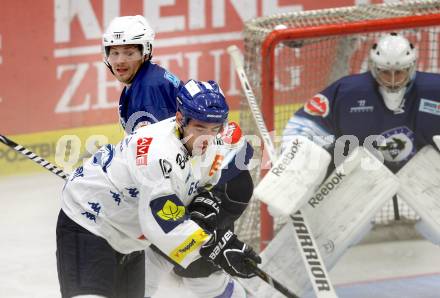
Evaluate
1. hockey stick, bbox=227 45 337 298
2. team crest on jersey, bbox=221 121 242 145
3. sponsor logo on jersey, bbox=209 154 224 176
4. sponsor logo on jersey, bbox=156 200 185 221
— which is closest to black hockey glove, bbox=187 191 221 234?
sponsor logo on jersey, bbox=209 154 224 176

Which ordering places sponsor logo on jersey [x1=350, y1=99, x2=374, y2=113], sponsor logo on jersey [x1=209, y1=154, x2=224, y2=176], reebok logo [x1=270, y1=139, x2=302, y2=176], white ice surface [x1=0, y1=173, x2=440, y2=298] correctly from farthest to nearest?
sponsor logo on jersey [x1=350, y1=99, x2=374, y2=113], white ice surface [x1=0, y1=173, x2=440, y2=298], reebok logo [x1=270, y1=139, x2=302, y2=176], sponsor logo on jersey [x1=209, y1=154, x2=224, y2=176]

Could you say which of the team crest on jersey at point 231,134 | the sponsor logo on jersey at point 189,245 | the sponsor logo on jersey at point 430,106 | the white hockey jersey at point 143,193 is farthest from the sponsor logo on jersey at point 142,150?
the sponsor logo on jersey at point 430,106

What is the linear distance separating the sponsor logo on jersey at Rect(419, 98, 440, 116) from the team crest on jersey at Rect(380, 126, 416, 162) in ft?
0.48

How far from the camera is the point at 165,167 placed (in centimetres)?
316

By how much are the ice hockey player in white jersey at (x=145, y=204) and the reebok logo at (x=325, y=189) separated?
1.28 meters

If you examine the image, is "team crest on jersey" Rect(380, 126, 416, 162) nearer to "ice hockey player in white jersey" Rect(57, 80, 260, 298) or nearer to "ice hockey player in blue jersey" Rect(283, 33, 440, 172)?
"ice hockey player in blue jersey" Rect(283, 33, 440, 172)

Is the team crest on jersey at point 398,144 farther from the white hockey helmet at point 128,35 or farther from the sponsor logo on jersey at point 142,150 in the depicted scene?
the sponsor logo on jersey at point 142,150

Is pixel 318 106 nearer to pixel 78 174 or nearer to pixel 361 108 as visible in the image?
pixel 361 108

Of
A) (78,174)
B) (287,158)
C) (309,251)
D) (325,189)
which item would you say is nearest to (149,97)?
(78,174)

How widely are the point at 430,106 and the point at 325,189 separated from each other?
625 millimetres

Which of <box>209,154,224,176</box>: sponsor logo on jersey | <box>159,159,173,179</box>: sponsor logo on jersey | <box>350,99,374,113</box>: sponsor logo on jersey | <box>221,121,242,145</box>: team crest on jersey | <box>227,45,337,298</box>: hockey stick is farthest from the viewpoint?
<box>350,99,374,113</box>: sponsor logo on jersey

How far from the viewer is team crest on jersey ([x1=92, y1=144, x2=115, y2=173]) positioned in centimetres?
337

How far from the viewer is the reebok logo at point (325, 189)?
478cm

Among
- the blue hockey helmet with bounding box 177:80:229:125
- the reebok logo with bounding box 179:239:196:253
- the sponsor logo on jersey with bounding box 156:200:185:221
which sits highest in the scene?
the blue hockey helmet with bounding box 177:80:229:125
